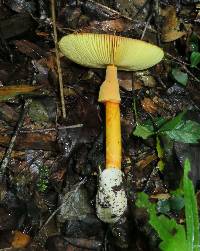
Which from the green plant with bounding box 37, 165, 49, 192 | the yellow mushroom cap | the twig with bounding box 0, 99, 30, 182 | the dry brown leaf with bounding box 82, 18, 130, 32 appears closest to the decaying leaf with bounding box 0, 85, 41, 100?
the twig with bounding box 0, 99, 30, 182

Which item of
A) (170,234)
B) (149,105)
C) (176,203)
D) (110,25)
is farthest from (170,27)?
(170,234)

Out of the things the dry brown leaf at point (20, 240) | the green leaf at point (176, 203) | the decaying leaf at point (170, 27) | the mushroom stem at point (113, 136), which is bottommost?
the dry brown leaf at point (20, 240)

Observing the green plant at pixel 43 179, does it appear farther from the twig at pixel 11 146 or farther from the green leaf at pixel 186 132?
the green leaf at pixel 186 132

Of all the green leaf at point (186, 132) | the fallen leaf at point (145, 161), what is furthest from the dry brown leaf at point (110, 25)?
the fallen leaf at point (145, 161)

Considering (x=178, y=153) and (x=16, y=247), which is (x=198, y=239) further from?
(x=16, y=247)

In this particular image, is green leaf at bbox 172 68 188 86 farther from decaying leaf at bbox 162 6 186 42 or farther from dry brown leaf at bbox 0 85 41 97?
dry brown leaf at bbox 0 85 41 97
